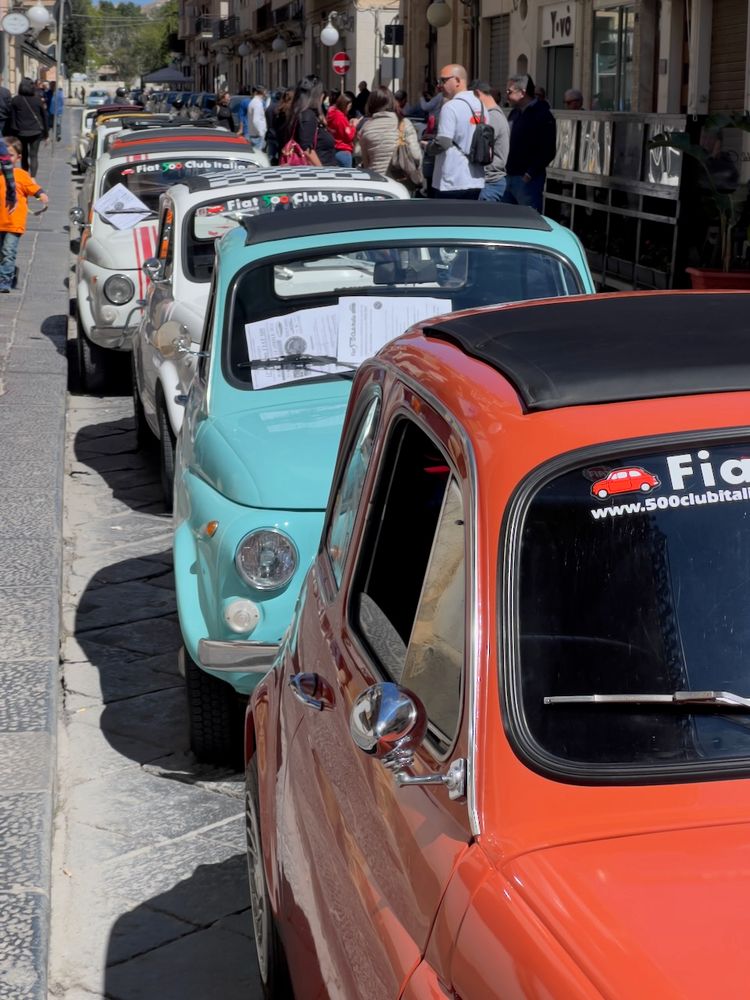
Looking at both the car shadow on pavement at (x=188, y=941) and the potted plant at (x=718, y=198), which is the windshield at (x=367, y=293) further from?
the potted plant at (x=718, y=198)

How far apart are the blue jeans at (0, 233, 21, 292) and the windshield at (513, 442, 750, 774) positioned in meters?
11.9

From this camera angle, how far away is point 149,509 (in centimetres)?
747

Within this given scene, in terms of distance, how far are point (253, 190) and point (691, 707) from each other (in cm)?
620

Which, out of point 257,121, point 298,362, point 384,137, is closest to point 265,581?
point 298,362

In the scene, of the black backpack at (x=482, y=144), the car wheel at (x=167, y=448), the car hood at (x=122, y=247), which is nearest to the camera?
the car wheel at (x=167, y=448)

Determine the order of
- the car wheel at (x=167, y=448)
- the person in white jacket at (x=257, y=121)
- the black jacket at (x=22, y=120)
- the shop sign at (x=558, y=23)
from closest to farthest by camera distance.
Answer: the car wheel at (x=167, y=448) → the shop sign at (x=558, y=23) → the black jacket at (x=22, y=120) → the person in white jacket at (x=257, y=121)

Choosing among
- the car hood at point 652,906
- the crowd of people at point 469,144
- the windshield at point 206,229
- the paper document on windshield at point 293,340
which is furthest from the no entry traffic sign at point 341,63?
the car hood at point 652,906

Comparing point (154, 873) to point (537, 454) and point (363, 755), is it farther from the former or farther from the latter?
point (537, 454)

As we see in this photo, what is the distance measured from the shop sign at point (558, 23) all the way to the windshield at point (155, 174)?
50.2 ft

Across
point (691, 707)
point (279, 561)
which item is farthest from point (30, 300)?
point (691, 707)

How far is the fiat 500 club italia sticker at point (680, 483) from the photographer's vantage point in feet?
6.66

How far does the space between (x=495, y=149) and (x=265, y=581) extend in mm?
9305

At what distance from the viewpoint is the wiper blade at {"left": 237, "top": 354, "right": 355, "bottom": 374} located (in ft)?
16.7

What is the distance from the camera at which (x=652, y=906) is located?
1626mm
